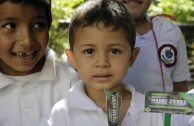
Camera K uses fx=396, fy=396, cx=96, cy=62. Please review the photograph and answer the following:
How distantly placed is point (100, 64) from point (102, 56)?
0.11 feet

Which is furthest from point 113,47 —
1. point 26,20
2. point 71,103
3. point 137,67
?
point 137,67

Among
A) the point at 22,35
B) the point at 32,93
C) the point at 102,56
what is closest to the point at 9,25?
the point at 22,35

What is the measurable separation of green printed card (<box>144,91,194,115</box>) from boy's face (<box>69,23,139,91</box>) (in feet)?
1.03

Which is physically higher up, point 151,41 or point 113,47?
point 113,47

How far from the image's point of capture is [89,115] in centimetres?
172

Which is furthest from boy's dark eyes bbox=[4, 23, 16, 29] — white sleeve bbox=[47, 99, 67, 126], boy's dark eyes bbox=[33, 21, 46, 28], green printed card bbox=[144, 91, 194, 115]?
green printed card bbox=[144, 91, 194, 115]

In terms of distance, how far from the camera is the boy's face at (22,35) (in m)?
1.82

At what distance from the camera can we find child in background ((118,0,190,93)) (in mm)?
2256

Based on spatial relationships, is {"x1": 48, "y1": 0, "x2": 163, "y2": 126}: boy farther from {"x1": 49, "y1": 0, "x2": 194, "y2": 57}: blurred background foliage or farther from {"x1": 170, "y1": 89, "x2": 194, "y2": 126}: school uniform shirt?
{"x1": 49, "y1": 0, "x2": 194, "y2": 57}: blurred background foliage

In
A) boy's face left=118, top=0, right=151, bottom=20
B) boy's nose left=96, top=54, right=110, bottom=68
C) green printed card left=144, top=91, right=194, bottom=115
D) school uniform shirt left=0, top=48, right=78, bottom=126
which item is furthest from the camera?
boy's face left=118, top=0, right=151, bottom=20

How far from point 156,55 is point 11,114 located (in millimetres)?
871

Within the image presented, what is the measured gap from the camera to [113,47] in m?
1.70

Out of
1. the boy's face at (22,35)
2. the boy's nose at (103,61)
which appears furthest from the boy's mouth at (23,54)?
the boy's nose at (103,61)

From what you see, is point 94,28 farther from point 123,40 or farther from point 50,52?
point 50,52
